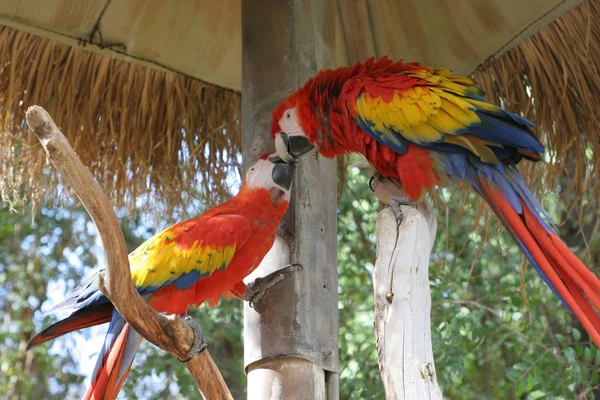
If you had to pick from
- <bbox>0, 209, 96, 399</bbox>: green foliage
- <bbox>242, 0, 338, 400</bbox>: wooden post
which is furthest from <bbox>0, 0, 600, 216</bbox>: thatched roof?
<bbox>0, 209, 96, 399</bbox>: green foliage

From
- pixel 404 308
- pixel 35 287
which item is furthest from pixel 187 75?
pixel 35 287

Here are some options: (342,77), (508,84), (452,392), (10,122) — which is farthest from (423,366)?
(452,392)

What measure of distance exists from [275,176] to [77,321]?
29.9 inches

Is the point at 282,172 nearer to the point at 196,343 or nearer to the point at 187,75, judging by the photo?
the point at 196,343

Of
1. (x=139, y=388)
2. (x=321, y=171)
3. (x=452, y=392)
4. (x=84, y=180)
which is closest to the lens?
(x=84, y=180)

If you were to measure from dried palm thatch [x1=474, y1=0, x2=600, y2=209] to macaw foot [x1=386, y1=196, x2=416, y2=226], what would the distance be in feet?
3.67

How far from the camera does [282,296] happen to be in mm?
2611

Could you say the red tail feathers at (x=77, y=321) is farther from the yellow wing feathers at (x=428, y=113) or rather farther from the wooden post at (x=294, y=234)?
the yellow wing feathers at (x=428, y=113)

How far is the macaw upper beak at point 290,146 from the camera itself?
2.64 m

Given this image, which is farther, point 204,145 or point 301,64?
point 204,145

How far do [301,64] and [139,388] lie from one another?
3.96 m

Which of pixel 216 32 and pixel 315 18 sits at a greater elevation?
pixel 216 32

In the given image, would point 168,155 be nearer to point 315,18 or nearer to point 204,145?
point 204,145

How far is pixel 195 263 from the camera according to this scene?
8.30ft
